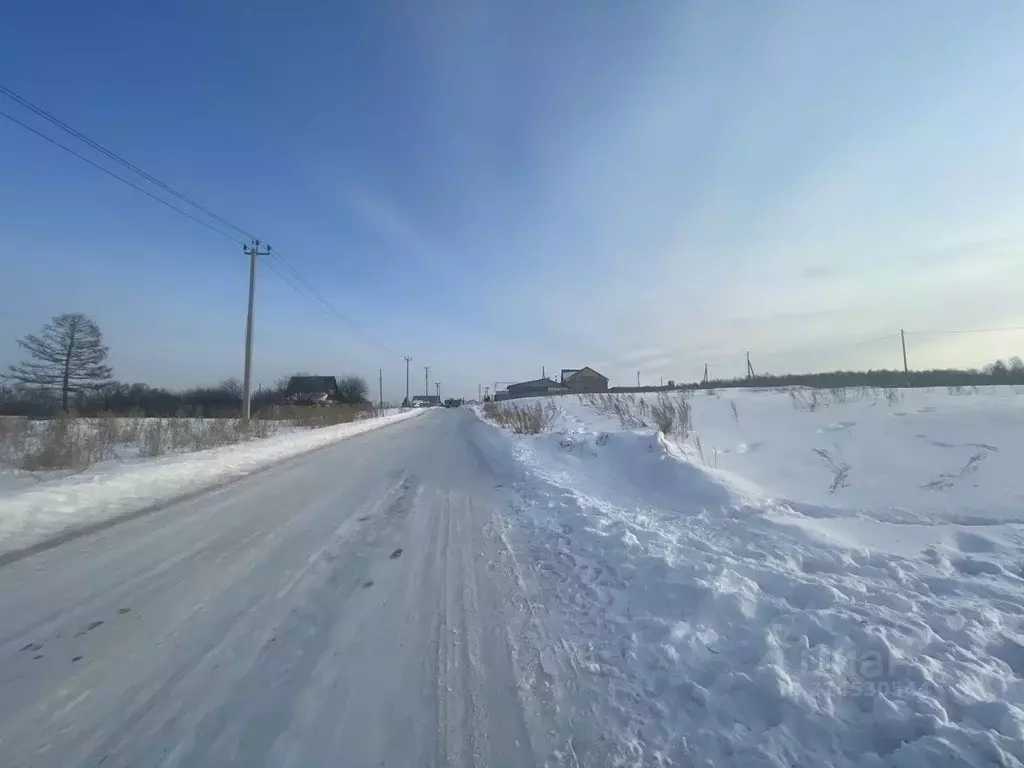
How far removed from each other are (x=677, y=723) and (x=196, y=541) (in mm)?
5563

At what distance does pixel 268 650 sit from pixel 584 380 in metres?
81.7

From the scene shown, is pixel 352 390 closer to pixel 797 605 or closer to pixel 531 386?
pixel 531 386

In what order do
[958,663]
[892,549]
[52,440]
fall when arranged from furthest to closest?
[52,440], [892,549], [958,663]

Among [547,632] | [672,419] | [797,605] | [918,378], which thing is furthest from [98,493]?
[918,378]

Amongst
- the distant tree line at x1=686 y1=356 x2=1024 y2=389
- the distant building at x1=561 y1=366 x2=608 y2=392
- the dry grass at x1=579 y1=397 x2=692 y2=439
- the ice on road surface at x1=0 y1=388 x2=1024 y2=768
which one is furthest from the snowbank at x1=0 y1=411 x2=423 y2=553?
the distant building at x1=561 y1=366 x2=608 y2=392

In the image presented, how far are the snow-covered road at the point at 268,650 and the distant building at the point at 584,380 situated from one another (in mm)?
74228

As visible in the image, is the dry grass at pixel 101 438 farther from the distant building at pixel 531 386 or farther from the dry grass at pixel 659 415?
the distant building at pixel 531 386

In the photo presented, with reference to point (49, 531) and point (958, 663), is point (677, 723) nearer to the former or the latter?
point (958, 663)

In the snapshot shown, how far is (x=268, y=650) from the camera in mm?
3230

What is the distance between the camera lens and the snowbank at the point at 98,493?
6.28 meters

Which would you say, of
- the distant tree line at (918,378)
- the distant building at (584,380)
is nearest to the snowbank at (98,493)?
the distant tree line at (918,378)

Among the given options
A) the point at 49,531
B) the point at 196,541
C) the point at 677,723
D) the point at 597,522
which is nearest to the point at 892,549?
the point at 597,522

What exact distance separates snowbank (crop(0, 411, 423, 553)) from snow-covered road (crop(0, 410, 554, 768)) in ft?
2.98

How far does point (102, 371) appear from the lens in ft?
121
